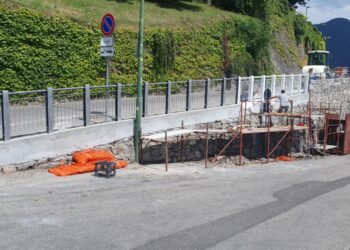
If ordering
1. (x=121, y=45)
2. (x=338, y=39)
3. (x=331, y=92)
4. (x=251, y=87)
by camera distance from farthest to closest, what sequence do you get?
(x=338, y=39), (x=331, y=92), (x=121, y=45), (x=251, y=87)

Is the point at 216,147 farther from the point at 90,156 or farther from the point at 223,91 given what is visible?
the point at 90,156

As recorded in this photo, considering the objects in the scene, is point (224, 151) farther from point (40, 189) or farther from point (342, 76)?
point (342, 76)

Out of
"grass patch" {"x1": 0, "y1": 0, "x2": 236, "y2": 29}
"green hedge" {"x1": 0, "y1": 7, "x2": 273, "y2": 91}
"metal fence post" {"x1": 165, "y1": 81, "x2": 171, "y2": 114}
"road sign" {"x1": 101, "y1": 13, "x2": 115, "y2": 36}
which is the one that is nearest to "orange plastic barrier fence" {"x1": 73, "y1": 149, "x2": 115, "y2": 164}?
"metal fence post" {"x1": 165, "y1": 81, "x2": 171, "y2": 114}

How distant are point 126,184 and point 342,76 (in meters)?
30.4

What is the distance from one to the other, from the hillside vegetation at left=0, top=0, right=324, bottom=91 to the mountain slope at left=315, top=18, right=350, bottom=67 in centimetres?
7509

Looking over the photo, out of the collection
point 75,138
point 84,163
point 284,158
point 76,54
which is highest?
point 76,54

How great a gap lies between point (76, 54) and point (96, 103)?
7708mm

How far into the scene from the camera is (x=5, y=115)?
968 centimetres

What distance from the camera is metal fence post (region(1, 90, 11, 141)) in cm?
964

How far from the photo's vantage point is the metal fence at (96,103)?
1026 cm

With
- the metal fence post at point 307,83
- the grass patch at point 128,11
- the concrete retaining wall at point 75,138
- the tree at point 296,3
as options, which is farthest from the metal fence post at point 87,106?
the tree at point 296,3

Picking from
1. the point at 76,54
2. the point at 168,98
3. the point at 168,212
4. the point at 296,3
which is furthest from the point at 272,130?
the point at 296,3

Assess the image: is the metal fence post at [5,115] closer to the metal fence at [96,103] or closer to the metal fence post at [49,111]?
the metal fence at [96,103]

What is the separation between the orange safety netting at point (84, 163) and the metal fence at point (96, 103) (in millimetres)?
874
